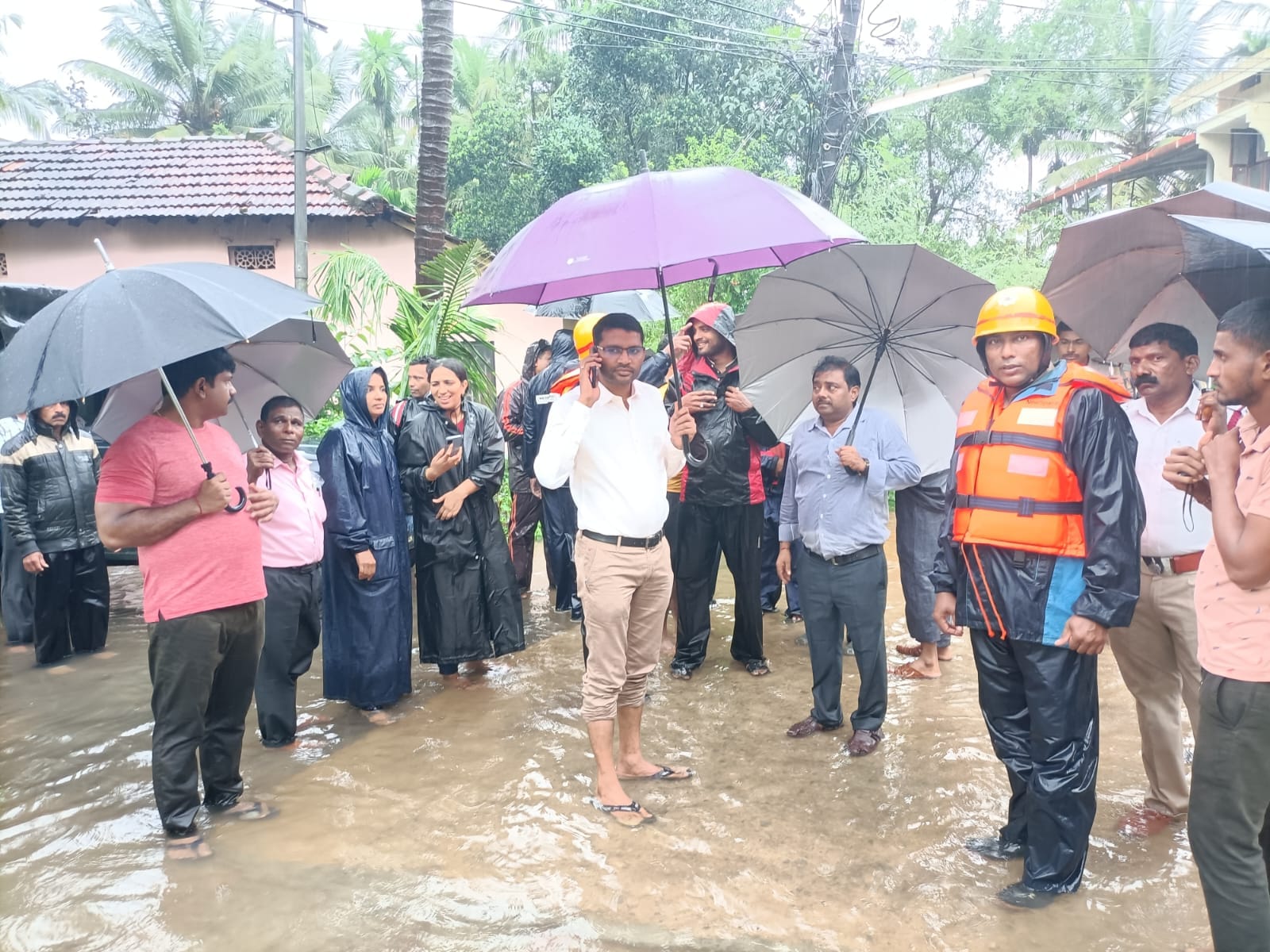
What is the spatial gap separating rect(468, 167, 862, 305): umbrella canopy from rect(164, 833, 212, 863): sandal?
2394mm

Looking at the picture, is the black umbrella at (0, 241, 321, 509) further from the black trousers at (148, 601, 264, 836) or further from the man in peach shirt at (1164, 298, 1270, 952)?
the man in peach shirt at (1164, 298, 1270, 952)

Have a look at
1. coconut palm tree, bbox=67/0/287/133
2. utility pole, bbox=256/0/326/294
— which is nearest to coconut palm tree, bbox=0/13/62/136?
coconut palm tree, bbox=67/0/287/133

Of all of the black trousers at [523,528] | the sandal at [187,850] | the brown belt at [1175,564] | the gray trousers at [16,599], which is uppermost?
the brown belt at [1175,564]

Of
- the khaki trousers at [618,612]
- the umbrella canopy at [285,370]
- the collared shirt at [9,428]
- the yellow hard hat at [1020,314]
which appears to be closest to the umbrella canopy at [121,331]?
the umbrella canopy at [285,370]

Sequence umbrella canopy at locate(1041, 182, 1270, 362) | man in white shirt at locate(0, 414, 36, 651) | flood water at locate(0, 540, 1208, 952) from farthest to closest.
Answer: man in white shirt at locate(0, 414, 36, 651)
flood water at locate(0, 540, 1208, 952)
umbrella canopy at locate(1041, 182, 1270, 362)

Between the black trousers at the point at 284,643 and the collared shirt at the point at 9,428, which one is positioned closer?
the black trousers at the point at 284,643

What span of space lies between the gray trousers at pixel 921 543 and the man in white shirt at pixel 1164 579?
170 centimetres

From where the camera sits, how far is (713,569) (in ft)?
19.1

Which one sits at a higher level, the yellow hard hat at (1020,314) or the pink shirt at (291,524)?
the yellow hard hat at (1020,314)

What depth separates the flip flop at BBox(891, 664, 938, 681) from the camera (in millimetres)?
5602

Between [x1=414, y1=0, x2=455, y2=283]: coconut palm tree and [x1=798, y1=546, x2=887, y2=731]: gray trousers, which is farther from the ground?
[x1=414, y1=0, x2=455, y2=283]: coconut palm tree

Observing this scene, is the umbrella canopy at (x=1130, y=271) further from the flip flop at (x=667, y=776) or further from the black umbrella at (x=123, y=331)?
the black umbrella at (x=123, y=331)

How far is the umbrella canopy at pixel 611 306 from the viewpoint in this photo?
8039 millimetres

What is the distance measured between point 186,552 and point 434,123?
25.9 ft
